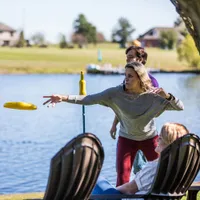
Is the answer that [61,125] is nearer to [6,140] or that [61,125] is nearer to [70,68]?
[6,140]

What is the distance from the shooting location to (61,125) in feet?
63.2

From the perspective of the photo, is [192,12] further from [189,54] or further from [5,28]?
[5,28]

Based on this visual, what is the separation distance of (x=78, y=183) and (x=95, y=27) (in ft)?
307

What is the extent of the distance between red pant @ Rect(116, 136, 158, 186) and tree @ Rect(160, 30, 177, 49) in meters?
81.5

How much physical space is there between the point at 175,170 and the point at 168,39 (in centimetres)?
8582

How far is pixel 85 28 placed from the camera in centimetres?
9412

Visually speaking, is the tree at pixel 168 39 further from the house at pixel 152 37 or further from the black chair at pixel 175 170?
the black chair at pixel 175 170

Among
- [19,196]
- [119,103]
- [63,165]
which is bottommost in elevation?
[19,196]

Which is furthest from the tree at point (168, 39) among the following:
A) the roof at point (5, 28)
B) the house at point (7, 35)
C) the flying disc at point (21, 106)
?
the flying disc at point (21, 106)

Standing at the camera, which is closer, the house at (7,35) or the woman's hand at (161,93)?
the woman's hand at (161,93)

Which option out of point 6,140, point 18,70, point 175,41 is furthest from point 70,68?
point 6,140

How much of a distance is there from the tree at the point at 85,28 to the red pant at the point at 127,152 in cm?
8603

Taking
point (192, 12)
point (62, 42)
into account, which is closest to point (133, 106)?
point (192, 12)

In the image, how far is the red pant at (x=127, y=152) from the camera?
5172 millimetres
